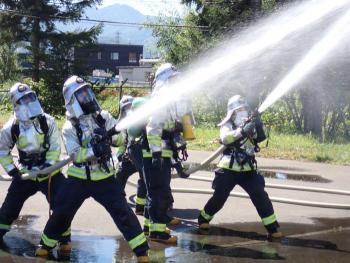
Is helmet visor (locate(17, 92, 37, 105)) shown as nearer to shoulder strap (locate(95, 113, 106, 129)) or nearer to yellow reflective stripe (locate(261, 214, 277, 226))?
shoulder strap (locate(95, 113, 106, 129))

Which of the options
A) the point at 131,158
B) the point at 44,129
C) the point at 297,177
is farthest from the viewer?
the point at 297,177

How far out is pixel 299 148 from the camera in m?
14.1

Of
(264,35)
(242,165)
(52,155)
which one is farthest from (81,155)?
(264,35)

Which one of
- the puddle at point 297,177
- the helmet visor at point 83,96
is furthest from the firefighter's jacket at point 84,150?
the puddle at point 297,177

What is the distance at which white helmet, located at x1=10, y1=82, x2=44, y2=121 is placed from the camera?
5.84m

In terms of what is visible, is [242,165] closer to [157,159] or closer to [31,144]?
[157,159]

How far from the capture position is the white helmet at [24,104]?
584 centimetres

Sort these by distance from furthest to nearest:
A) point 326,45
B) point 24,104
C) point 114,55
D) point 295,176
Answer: point 114,55 → point 326,45 → point 295,176 → point 24,104

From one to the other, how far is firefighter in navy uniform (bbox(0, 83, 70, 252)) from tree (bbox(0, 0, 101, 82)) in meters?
19.8

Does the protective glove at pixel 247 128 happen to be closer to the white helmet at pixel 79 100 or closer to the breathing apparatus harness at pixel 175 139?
the breathing apparatus harness at pixel 175 139

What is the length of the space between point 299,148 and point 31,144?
9229 mm

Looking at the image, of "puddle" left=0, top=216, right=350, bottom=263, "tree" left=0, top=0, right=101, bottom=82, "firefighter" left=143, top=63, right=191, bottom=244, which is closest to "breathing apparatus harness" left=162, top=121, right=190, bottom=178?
"firefighter" left=143, top=63, right=191, bottom=244

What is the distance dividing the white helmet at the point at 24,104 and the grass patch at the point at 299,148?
609 cm

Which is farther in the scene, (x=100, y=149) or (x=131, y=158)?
(x=131, y=158)
